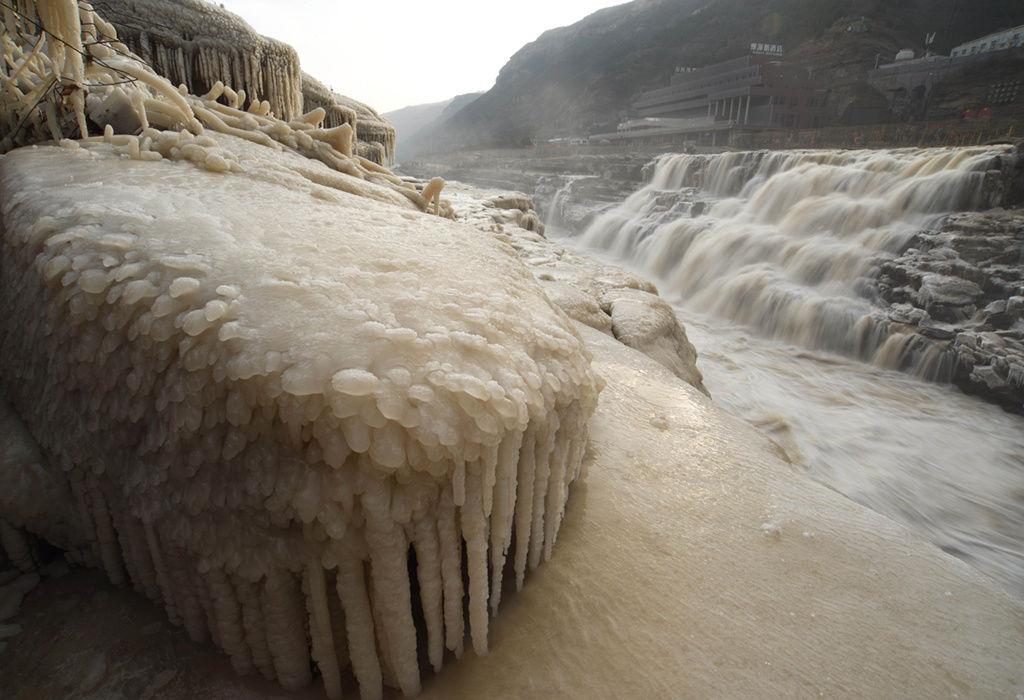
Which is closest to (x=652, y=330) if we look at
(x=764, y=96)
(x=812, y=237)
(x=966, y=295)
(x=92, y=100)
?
(x=92, y=100)

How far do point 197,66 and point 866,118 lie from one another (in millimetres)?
30147

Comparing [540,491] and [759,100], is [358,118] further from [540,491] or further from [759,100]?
[759,100]

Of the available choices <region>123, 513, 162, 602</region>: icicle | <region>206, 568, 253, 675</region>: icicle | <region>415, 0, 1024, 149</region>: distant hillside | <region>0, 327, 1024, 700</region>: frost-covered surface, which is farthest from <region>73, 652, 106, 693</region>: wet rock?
<region>415, 0, 1024, 149</region>: distant hillside

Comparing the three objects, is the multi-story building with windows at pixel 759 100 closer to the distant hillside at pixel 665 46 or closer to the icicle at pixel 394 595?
the distant hillside at pixel 665 46

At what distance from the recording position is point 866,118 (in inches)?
948

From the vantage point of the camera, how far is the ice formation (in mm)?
879

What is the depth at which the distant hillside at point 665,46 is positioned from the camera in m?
31.8

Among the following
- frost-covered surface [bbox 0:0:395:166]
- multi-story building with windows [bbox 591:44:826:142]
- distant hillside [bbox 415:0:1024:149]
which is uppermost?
distant hillside [bbox 415:0:1024:149]

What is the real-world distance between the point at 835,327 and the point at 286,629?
26.9 ft

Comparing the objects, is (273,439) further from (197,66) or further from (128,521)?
(197,66)

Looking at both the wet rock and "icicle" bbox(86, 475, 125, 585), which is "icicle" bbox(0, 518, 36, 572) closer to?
"icicle" bbox(86, 475, 125, 585)

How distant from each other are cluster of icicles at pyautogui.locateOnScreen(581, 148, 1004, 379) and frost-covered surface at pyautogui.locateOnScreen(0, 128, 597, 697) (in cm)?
750

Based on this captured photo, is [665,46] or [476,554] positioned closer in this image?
[476,554]

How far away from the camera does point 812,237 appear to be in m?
8.85
